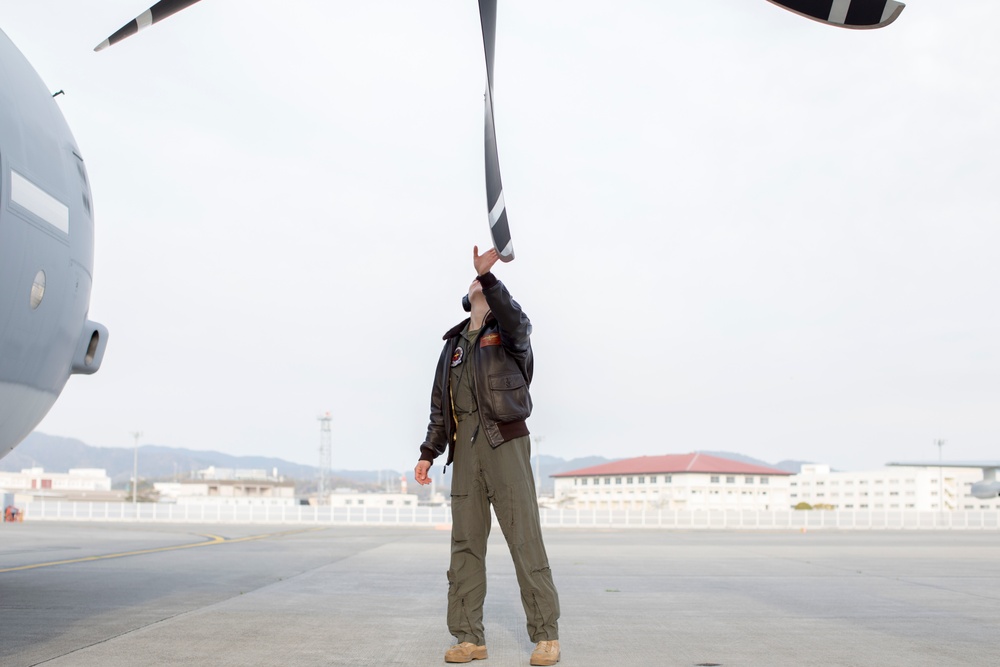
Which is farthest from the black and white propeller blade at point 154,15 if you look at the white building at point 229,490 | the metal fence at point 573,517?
the white building at point 229,490

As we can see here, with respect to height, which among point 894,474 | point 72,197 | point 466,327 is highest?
point 72,197

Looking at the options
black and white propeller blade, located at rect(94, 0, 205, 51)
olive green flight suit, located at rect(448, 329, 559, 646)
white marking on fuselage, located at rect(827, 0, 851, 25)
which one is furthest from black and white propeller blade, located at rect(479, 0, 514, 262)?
black and white propeller blade, located at rect(94, 0, 205, 51)

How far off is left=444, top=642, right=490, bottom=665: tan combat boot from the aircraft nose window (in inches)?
119

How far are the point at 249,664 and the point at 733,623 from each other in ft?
10.7

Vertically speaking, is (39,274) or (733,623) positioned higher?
(39,274)

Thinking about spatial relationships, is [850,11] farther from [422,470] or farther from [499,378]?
[422,470]

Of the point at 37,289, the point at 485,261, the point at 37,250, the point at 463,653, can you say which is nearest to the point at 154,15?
the point at 37,250

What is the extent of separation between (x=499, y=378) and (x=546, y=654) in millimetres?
1414

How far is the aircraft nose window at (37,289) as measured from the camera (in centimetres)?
490

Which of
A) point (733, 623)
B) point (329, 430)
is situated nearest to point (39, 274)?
point (733, 623)

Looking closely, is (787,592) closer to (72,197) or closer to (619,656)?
(619,656)

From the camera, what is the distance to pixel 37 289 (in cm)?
493

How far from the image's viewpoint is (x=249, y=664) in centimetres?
426

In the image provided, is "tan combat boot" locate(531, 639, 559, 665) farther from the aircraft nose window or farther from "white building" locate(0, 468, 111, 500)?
"white building" locate(0, 468, 111, 500)
